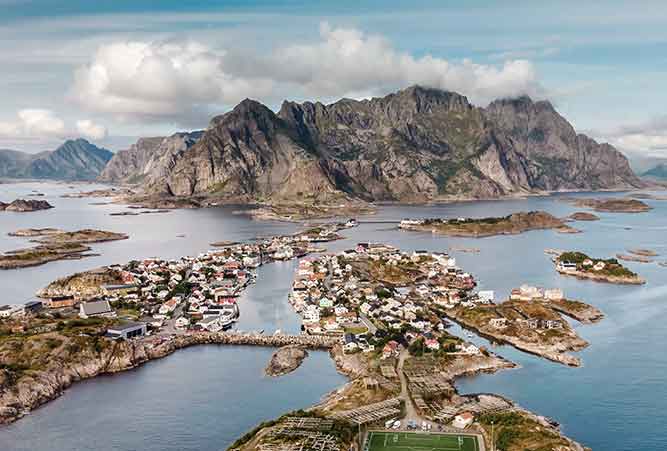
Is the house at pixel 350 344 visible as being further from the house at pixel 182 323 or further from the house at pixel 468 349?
the house at pixel 182 323

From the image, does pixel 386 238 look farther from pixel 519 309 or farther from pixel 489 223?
pixel 519 309

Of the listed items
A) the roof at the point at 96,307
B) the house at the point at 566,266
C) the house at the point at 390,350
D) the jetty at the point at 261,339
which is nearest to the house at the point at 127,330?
the jetty at the point at 261,339

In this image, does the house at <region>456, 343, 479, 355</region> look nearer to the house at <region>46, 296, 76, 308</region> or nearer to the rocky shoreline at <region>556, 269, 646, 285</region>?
the rocky shoreline at <region>556, 269, 646, 285</region>

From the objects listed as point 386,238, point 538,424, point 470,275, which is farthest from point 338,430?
point 386,238

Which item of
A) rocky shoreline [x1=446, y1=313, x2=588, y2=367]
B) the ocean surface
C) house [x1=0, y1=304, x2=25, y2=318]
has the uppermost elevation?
house [x1=0, y1=304, x2=25, y2=318]

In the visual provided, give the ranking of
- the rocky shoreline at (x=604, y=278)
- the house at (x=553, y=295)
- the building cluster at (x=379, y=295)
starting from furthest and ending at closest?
the rocky shoreline at (x=604, y=278)
the house at (x=553, y=295)
the building cluster at (x=379, y=295)

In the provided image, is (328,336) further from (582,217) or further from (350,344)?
(582,217)

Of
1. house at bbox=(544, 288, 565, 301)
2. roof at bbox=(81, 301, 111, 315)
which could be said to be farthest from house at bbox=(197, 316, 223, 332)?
house at bbox=(544, 288, 565, 301)
